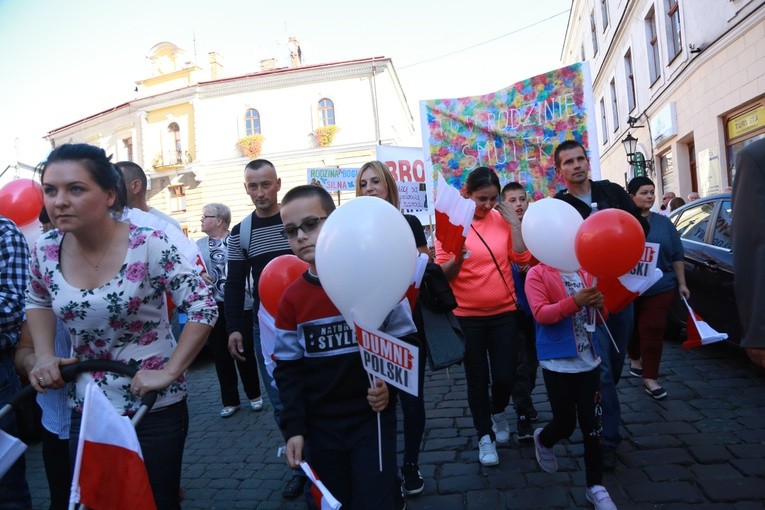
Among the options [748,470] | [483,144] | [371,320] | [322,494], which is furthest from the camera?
[483,144]

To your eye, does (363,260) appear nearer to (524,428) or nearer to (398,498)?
(398,498)

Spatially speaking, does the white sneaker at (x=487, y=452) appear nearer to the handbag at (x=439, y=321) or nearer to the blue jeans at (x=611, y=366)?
the blue jeans at (x=611, y=366)

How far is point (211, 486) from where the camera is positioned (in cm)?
372

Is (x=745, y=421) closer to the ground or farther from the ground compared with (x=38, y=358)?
closer to the ground

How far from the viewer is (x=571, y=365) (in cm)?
290

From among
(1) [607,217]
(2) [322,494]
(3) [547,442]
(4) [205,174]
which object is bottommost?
(3) [547,442]

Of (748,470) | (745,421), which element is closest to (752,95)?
(745,421)

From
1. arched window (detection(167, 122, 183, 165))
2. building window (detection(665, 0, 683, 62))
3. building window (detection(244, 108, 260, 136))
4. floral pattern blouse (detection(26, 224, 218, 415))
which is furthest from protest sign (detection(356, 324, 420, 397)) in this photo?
arched window (detection(167, 122, 183, 165))

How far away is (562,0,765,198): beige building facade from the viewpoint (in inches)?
408

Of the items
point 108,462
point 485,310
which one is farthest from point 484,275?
point 108,462

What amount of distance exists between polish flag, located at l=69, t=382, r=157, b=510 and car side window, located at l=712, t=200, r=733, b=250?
5.18m

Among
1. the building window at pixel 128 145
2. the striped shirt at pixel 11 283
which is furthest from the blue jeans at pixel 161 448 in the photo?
the building window at pixel 128 145

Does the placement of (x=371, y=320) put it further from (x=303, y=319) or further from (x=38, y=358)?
(x=38, y=358)

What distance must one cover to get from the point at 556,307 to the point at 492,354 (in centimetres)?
87
